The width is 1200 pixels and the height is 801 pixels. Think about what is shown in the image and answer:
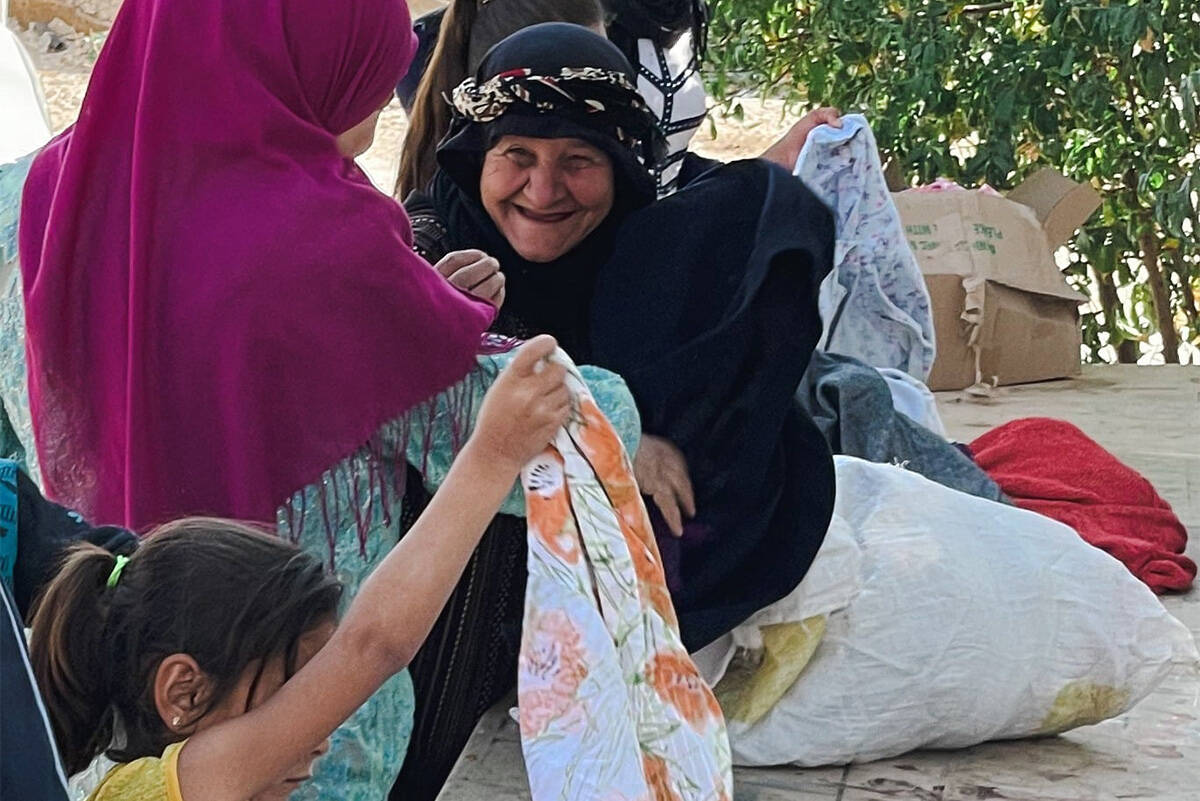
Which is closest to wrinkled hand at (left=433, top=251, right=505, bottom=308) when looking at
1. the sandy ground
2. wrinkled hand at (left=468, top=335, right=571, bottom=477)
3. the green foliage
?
wrinkled hand at (left=468, top=335, right=571, bottom=477)

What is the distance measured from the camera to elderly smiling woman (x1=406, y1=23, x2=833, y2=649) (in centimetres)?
274

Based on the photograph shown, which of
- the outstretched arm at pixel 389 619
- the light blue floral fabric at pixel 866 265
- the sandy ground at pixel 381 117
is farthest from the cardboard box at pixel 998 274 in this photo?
the outstretched arm at pixel 389 619

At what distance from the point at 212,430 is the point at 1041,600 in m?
1.48

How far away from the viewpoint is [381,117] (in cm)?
1004

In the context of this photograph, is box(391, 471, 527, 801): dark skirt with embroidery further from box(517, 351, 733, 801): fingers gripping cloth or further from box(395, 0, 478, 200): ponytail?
box(395, 0, 478, 200): ponytail

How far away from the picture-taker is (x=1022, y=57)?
5.89 metres

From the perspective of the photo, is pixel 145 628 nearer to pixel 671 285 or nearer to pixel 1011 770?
pixel 671 285

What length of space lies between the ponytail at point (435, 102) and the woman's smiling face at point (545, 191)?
1.42 feet

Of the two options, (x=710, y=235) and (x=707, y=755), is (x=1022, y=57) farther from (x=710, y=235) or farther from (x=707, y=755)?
(x=707, y=755)

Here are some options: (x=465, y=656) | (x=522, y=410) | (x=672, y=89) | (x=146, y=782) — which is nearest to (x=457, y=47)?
(x=672, y=89)

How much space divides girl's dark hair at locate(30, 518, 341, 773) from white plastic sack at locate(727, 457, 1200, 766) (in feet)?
4.35

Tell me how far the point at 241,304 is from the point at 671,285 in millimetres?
883

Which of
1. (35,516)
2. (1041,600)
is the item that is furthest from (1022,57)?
(35,516)

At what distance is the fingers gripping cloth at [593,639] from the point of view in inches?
85.3
